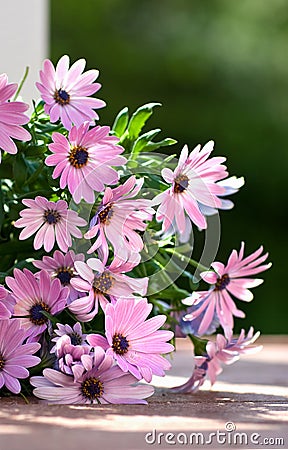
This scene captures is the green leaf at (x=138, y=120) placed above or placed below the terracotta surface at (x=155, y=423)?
above

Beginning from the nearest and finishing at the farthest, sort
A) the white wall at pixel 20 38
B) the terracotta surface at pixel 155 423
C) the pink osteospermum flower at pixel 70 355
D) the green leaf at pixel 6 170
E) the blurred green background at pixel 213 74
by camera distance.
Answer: the terracotta surface at pixel 155 423 < the pink osteospermum flower at pixel 70 355 < the green leaf at pixel 6 170 < the white wall at pixel 20 38 < the blurred green background at pixel 213 74

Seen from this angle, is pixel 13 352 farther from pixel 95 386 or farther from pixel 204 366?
pixel 204 366

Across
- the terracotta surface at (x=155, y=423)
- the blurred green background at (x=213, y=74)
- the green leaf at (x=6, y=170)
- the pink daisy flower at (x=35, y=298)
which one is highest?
the blurred green background at (x=213, y=74)

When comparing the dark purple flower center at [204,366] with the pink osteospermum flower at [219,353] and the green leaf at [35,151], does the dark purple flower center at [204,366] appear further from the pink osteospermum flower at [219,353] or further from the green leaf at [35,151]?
the green leaf at [35,151]

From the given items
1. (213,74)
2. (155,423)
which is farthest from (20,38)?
(213,74)

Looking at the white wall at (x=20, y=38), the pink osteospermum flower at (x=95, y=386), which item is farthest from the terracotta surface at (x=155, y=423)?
the white wall at (x=20, y=38)

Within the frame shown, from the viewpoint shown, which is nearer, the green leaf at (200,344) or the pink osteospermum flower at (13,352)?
the pink osteospermum flower at (13,352)

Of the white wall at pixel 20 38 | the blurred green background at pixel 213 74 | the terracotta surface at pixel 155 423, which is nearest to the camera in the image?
the terracotta surface at pixel 155 423

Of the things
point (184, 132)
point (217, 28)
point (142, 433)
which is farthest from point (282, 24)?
point (142, 433)
